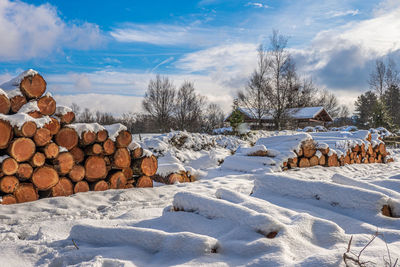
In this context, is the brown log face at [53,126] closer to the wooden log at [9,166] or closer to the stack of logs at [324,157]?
the wooden log at [9,166]

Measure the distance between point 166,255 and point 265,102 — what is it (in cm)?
2827

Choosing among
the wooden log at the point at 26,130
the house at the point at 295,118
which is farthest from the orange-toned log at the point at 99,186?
the house at the point at 295,118

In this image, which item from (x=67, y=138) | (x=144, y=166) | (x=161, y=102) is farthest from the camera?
(x=161, y=102)

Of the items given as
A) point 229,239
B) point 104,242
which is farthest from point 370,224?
point 104,242

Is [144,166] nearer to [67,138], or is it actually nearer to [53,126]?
[67,138]

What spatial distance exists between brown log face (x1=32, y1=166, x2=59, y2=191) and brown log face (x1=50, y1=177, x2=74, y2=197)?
0.33 feet

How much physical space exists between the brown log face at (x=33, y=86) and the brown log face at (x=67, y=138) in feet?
2.30

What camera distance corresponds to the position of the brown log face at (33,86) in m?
4.32

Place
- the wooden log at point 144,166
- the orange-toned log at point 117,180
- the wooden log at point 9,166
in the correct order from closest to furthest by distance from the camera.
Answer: the wooden log at point 9,166, the orange-toned log at point 117,180, the wooden log at point 144,166

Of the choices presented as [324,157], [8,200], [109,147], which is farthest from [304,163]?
[8,200]

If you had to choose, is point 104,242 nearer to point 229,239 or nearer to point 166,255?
point 166,255

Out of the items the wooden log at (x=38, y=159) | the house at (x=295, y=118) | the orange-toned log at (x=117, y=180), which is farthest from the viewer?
the house at (x=295, y=118)

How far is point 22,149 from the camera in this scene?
3.98 meters

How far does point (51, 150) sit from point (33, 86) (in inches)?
42.4
